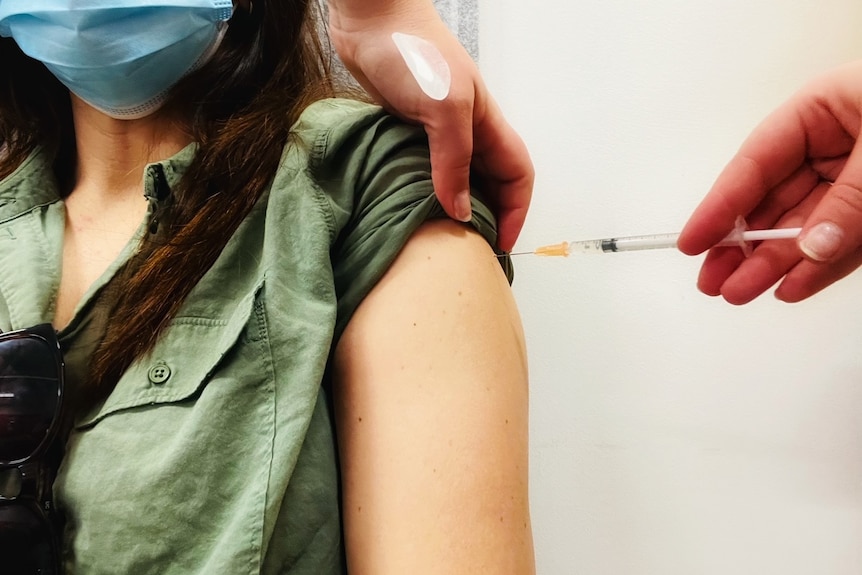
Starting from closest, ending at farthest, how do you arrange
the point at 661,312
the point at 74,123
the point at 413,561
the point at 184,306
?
the point at 413,561
the point at 184,306
the point at 74,123
the point at 661,312

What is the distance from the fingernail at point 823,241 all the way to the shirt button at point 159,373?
59cm

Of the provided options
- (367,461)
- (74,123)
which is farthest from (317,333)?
(74,123)

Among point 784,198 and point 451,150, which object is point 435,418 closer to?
point 451,150

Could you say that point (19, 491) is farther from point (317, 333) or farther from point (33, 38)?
point (33, 38)

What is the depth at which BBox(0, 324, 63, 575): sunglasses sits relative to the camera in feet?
1.89

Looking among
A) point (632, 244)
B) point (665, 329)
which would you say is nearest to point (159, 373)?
point (632, 244)

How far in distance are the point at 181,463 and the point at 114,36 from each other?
1.56 feet

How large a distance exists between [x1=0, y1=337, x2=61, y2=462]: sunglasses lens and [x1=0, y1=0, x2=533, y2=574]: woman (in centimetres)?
3

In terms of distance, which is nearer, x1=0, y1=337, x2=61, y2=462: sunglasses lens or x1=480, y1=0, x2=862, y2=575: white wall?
x1=0, y1=337, x2=61, y2=462: sunglasses lens

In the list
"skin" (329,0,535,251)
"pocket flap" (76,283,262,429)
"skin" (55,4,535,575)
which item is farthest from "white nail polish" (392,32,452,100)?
"pocket flap" (76,283,262,429)

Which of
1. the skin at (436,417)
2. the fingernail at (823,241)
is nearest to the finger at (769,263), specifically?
the fingernail at (823,241)

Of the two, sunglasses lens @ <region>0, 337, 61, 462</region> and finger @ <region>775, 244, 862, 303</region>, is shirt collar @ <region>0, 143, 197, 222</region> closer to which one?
sunglasses lens @ <region>0, 337, 61, 462</region>

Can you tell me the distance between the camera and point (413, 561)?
0.53 m

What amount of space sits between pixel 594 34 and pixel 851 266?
26.1 inches
